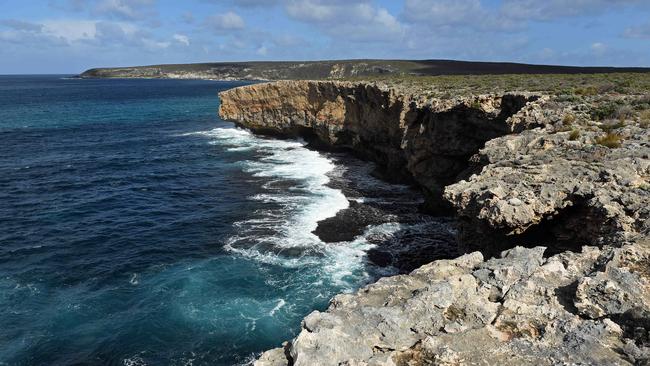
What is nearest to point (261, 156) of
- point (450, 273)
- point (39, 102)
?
point (450, 273)

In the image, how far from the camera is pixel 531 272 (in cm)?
1377

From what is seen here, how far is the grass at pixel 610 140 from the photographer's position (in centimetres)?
2284

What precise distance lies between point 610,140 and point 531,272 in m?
13.4

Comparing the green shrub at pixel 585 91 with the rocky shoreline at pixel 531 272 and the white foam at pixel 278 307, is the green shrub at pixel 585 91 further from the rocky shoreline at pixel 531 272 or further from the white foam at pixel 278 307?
the white foam at pixel 278 307

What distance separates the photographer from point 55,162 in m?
57.9

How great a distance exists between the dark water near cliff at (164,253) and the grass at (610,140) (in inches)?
579

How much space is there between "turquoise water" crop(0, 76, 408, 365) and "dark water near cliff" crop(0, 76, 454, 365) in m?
0.10

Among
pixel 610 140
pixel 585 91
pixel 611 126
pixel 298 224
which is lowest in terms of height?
pixel 298 224

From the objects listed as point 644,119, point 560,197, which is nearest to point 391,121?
point 644,119

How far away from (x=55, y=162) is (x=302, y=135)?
34.5 meters

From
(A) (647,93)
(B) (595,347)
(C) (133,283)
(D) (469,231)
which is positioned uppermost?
(A) (647,93)

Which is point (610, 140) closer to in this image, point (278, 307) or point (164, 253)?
point (278, 307)

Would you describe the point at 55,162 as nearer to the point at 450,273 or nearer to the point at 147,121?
the point at 147,121

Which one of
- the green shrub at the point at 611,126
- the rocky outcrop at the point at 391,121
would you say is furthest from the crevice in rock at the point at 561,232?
the green shrub at the point at 611,126
